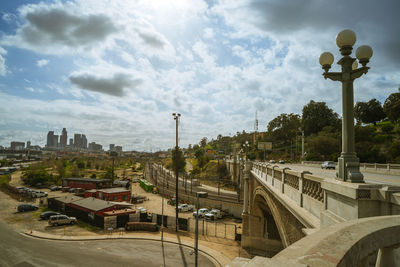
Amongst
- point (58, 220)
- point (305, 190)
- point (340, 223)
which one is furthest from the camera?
point (58, 220)

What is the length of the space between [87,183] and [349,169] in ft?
221

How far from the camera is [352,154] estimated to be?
5086 millimetres

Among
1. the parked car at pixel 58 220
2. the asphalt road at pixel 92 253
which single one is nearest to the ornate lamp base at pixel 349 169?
the asphalt road at pixel 92 253

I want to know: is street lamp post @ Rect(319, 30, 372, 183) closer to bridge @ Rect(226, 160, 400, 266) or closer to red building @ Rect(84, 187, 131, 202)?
bridge @ Rect(226, 160, 400, 266)

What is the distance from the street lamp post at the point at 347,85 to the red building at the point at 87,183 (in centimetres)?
6311

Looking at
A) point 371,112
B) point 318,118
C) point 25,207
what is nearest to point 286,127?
point 318,118

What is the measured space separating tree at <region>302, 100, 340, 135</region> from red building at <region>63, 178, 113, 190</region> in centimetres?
6940

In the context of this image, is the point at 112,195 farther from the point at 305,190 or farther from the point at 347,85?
the point at 347,85

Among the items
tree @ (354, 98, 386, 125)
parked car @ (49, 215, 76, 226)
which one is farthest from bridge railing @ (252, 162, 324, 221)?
tree @ (354, 98, 386, 125)

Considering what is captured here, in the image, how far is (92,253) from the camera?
21875 millimetres

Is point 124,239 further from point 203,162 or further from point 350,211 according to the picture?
point 203,162

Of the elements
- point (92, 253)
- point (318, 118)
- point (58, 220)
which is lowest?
point (58, 220)

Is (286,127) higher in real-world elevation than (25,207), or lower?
higher

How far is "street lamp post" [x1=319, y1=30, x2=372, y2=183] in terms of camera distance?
503 centimetres
